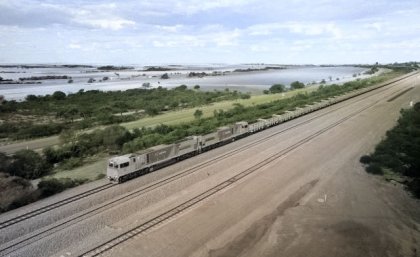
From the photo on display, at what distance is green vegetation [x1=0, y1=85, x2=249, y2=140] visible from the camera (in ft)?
217

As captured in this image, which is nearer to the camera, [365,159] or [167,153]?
[167,153]

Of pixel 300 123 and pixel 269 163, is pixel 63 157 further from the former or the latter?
pixel 300 123

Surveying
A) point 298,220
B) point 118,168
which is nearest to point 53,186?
point 118,168

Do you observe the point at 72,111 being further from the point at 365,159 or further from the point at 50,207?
the point at 365,159

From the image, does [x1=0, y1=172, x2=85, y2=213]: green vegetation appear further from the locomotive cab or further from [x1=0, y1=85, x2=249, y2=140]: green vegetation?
[x1=0, y1=85, x2=249, y2=140]: green vegetation

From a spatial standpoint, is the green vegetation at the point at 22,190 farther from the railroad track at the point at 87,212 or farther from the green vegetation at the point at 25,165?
the green vegetation at the point at 25,165

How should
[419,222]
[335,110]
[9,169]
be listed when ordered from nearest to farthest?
[419,222]
[9,169]
[335,110]

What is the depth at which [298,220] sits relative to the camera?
24984mm

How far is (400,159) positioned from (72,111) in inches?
2763

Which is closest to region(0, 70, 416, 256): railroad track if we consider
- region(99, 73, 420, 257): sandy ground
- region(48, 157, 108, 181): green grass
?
region(99, 73, 420, 257): sandy ground

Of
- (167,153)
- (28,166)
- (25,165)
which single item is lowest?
(28,166)

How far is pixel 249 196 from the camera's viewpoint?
28.9m

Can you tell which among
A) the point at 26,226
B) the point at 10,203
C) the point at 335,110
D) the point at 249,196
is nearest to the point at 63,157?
the point at 10,203

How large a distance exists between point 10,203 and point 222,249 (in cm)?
1534
